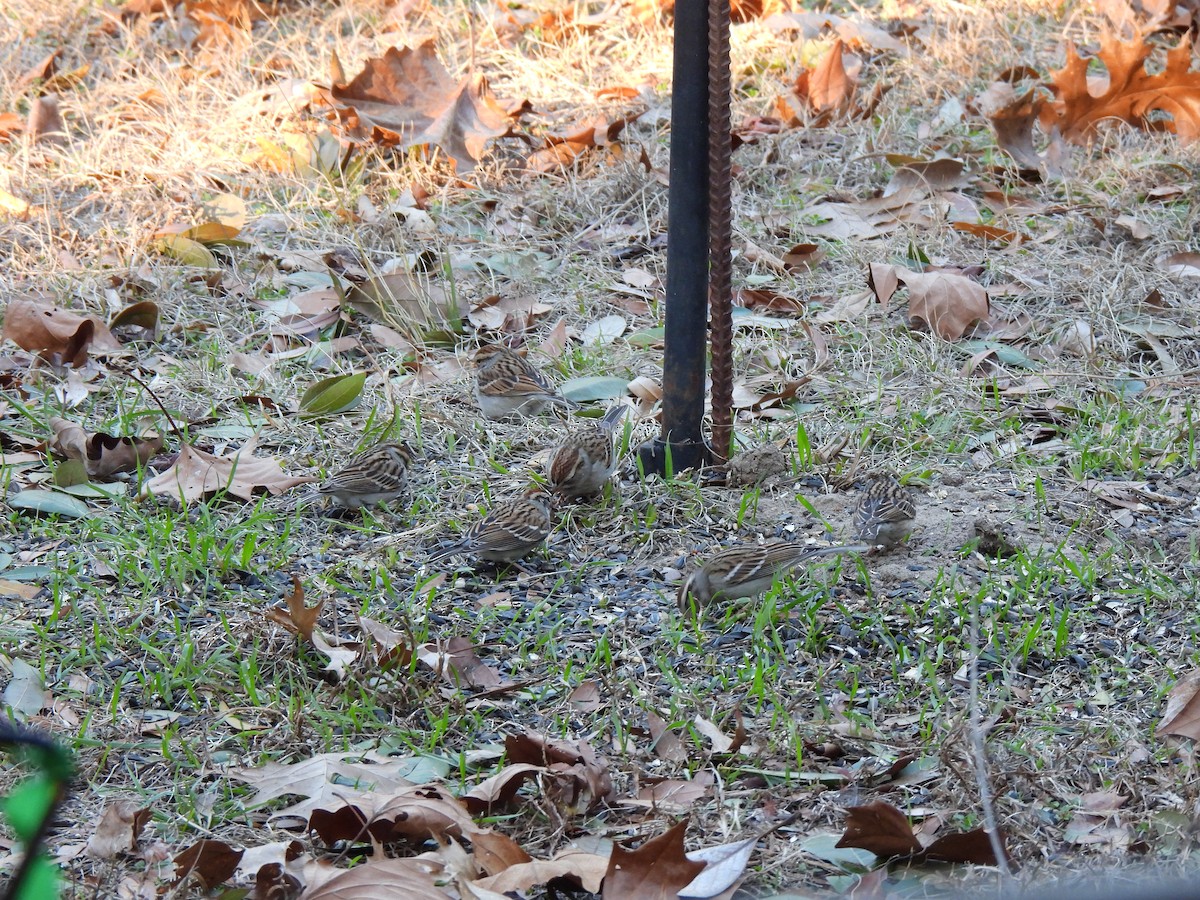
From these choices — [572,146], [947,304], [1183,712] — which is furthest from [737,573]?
[572,146]

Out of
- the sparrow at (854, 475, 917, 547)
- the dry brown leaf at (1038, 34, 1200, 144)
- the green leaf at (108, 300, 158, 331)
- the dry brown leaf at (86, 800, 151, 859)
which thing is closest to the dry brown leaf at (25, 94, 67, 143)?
the green leaf at (108, 300, 158, 331)

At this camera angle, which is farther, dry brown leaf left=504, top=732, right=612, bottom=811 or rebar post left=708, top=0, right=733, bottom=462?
rebar post left=708, top=0, right=733, bottom=462

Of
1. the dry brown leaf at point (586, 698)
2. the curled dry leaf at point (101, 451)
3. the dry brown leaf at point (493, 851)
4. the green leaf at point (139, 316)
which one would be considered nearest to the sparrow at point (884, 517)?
the dry brown leaf at point (586, 698)

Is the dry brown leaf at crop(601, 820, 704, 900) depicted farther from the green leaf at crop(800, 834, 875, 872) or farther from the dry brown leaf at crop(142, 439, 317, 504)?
the dry brown leaf at crop(142, 439, 317, 504)

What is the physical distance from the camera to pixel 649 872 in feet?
7.93

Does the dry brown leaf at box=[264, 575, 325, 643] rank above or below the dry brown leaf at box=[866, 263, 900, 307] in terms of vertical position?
below

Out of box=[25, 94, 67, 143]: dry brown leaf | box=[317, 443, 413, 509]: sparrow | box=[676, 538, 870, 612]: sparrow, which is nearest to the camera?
box=[676, 538, 870, 612]: sparrow

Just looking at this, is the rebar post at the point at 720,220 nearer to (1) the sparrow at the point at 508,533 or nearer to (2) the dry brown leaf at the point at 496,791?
(1) the sparrow at the point at 508,533

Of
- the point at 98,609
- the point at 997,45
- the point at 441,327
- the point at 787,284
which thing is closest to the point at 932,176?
the point at 787,284

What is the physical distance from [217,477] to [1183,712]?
290cm

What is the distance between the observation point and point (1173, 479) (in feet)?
13.5

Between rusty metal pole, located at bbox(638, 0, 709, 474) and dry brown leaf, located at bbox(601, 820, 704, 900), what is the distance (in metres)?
1.94

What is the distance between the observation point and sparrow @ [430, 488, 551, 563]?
12.2ft

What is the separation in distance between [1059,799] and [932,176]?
413 centimetres
